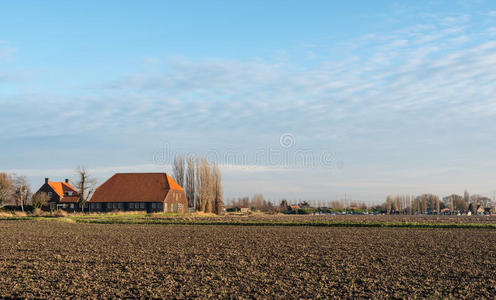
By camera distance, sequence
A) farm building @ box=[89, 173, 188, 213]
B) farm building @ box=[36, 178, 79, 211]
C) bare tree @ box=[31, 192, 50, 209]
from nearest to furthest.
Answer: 1. farm building @ box=[89, 173, 188, 213]
2. bare tree @ box=[31, 192, 50, 209]
3. farm building @ box=[36, 178, 79, 211]

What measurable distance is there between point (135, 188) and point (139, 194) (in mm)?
2172

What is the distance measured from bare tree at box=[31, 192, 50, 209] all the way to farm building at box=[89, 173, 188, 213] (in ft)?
28.7

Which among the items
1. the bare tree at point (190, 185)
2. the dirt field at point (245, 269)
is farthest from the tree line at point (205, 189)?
the dirt field at point (245, 269)

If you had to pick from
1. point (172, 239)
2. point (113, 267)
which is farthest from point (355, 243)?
point (113, 267)

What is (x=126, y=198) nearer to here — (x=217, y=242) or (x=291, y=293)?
(x=217, y=242)

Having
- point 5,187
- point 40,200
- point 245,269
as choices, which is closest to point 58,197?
point 40,200

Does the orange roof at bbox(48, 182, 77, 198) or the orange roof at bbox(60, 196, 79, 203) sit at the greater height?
the orange roof at bbox(48, 182, 77, 198)

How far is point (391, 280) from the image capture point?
54.5 feet

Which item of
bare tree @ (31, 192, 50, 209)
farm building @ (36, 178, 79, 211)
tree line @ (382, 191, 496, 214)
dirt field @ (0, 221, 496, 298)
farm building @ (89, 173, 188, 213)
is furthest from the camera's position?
tree line @ (382, 191, 496, 214)

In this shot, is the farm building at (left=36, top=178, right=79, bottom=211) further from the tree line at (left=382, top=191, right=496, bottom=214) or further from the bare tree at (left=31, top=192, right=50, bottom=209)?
the tree line at (left=382, top=191, right=496, bottom=214)

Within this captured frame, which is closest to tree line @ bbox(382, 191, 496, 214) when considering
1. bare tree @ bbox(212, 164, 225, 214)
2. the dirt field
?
bare tree @ bbox(212, 164, 225, 214)

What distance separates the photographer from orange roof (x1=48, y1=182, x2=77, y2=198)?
303 feet

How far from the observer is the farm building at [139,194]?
8425 centimetres

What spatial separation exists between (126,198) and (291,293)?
75154 millimetres
